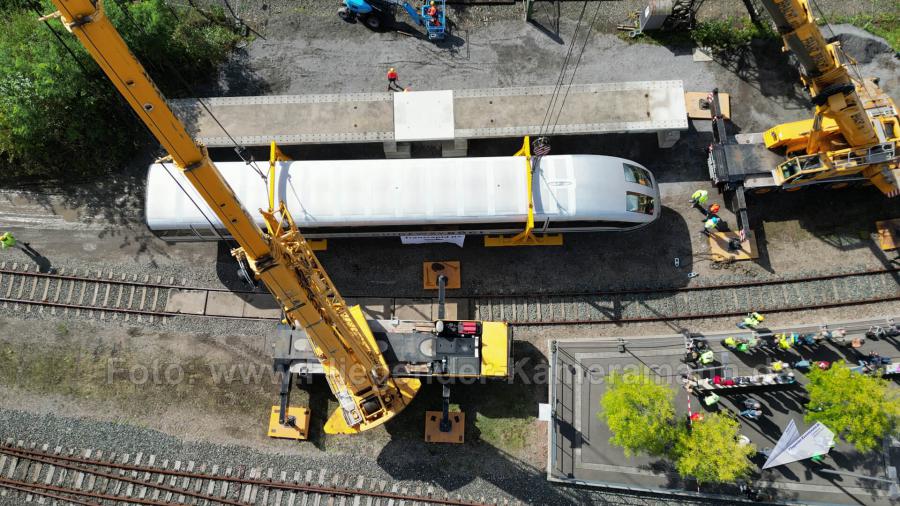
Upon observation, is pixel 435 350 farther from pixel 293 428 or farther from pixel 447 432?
pixel 293 428

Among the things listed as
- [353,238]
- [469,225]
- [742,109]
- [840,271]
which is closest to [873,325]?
[840,271]

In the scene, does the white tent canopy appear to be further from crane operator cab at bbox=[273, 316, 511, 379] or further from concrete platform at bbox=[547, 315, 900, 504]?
crane operator cab at bbox=[273, 316, 511, 379]

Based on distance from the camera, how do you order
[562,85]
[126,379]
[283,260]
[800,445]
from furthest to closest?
[562,85] → [126,379] → [800,445] → [283,260]

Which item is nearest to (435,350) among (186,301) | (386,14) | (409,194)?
(409,194)

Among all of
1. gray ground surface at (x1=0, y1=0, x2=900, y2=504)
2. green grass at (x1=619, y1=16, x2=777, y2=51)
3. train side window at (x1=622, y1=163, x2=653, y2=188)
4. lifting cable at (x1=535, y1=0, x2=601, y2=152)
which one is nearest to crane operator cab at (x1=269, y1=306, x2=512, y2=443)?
gray ground surface at (x1=0, y1=0, x2=900, y2=504)

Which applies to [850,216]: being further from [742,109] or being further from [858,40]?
[858,40]

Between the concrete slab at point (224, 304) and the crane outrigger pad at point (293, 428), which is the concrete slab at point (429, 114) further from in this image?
the crane outrigger pad at point (293, 428)
